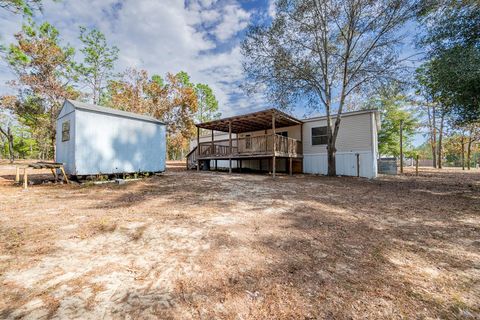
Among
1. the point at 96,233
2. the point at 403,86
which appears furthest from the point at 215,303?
the point at 403,86

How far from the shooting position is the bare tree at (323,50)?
10.8 m

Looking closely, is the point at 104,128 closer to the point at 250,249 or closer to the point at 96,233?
the point at 96,233

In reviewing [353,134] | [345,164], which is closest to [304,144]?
[345,164]

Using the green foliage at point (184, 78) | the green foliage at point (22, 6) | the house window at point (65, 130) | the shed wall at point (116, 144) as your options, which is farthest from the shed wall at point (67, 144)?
the green foliage at point (184, 78)

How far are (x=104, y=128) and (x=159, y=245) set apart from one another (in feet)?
26.4

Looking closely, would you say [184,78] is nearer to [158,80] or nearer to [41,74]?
[158,80]

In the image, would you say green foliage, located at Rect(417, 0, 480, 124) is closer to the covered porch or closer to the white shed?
the covered porch

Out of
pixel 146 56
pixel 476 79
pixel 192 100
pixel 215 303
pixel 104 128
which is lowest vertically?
pixel 215 303

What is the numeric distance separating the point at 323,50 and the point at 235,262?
13279 millimetres

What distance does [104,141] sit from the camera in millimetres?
9031

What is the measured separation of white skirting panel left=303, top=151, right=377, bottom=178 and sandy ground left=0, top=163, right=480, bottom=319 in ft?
24.4

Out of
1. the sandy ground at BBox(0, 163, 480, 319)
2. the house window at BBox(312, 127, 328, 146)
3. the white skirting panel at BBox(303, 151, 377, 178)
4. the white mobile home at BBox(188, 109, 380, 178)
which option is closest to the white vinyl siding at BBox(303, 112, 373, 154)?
the white mobile home at BBox(188, 109, 380, 178)

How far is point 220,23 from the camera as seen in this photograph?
12.3 meters

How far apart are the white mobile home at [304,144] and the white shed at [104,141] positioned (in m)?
4.49
